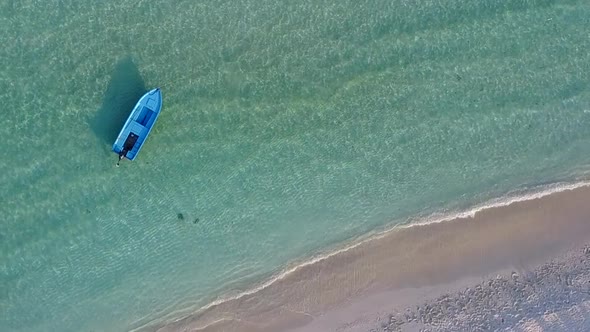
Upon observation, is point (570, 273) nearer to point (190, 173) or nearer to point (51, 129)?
point (190, 173)

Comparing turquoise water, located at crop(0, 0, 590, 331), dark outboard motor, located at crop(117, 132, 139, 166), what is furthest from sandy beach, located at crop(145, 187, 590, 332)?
dark outboard motor, located at crop(117, 132, 139, 166)

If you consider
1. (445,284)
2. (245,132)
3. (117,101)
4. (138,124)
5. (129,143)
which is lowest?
(445,284)

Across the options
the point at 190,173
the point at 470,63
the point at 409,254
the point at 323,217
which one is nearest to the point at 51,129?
the point at 190,173

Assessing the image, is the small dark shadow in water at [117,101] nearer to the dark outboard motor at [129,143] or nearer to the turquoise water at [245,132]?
the turquoise water at [245,132]

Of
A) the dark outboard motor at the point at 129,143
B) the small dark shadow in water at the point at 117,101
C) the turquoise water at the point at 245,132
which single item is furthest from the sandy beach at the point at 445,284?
the small dark shadow in water at the point at 117,101

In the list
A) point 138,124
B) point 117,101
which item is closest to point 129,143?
point 138,124

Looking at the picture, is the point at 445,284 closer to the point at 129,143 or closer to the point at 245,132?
the point at 245,132

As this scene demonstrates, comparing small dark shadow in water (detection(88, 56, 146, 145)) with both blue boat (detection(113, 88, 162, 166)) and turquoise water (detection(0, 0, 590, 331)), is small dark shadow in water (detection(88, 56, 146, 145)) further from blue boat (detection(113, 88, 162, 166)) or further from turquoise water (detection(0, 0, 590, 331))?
blue boat (detection(113, 88, 162, 166))
